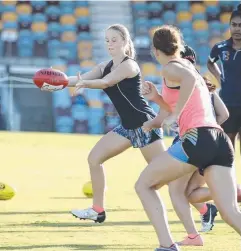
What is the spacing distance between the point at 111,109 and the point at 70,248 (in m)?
16.6

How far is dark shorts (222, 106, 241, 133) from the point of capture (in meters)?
9.97

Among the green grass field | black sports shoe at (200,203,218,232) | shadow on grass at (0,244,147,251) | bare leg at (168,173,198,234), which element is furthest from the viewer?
black sports shoe at (200,203,218,232)

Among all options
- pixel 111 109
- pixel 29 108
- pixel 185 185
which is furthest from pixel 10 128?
pixel 185 185

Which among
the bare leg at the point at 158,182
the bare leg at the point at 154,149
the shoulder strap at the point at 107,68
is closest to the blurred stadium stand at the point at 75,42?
the shoulder strap at the point at 107,68

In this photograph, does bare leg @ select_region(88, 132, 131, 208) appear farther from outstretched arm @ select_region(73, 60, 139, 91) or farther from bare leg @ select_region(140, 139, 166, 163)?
outstretched arm @ select_region(73, 60, 139, 91)

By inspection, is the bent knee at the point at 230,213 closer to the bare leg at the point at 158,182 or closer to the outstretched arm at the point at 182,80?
the bare leg at the point at 158,182

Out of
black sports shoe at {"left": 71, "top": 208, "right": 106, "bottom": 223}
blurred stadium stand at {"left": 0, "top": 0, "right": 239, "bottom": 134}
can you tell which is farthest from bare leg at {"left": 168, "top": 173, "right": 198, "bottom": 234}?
blurred stadium stand at {"left": 0, "top": 0, "right": 239, "bottom": 134}

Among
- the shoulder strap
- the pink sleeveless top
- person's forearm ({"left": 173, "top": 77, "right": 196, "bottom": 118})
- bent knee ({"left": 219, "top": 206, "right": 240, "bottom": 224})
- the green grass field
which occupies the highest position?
the shoulder strap

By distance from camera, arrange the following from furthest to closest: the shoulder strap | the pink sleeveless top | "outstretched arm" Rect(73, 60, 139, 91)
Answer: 1. the shoulder strap
2. "outstretched arm" Rect(73, 60, 139, 91)
3. the pink sleeveless top

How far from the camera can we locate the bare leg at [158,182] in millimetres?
6145

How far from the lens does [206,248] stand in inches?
283

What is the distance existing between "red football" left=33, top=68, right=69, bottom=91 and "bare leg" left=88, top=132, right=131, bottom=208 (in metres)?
0.94

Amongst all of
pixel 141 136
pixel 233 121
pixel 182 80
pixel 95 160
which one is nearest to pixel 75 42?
pixel 233 121

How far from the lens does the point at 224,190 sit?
19.8 feet
